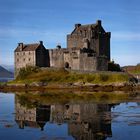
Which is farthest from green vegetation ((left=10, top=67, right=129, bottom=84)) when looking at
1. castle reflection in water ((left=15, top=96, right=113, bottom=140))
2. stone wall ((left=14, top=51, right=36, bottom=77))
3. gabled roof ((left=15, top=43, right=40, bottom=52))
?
castle reflection in water ((left=15, top=96, right=113, bottom=140))

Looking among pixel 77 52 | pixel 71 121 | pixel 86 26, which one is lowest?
pixel 71 121

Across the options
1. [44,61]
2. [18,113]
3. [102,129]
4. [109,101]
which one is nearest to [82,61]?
[44,61]

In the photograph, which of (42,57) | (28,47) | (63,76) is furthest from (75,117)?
(28,47)

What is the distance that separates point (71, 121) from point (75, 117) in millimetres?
2497

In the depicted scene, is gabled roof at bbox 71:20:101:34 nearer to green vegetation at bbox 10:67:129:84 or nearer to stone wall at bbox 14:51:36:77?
green vegetation at bbox 10:67:129:84

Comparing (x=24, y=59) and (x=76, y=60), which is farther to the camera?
(x=24, y=59)

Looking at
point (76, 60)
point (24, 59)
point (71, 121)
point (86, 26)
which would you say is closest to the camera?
point (71, 121)

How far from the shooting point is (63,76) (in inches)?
3034

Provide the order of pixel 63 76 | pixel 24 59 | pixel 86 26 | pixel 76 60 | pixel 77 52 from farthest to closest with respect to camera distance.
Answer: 1. pixel 24 59
2. pixel 86 26
3. pixel 76 60
4. pixel 77 52
5. pixel 63 76

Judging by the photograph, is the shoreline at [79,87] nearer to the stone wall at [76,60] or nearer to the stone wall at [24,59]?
the stone wall at [76,60]

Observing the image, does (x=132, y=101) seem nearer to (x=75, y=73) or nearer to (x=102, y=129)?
(x=102, y=129)

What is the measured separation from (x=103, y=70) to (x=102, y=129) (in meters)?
47.8

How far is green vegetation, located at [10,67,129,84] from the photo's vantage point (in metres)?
73.0

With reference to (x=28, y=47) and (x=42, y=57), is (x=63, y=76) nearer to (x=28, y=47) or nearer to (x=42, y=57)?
(x=42, y=57)
